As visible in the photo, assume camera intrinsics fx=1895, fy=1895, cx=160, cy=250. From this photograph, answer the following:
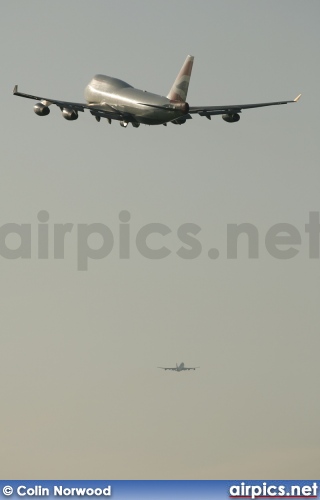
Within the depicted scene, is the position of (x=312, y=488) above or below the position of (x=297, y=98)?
below

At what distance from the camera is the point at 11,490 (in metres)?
182

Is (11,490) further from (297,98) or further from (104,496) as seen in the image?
(297,98)

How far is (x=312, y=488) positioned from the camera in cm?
18162

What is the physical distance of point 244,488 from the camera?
183 meters

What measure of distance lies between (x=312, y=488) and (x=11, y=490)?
28869mm

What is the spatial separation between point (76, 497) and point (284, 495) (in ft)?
66.3

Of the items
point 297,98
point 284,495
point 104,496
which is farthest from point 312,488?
point 297,98

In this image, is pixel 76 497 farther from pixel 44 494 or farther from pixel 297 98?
pixel 297 98

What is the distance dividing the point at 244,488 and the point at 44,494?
19.4m

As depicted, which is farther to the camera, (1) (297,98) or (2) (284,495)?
(1) (297,98)

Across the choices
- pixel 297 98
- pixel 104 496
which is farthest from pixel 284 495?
pixel 297 98

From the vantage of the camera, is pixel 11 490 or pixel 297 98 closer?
pixel 11 490

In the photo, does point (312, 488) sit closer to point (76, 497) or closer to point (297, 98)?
point (76, 497)

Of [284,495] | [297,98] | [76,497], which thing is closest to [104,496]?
[76,497]
